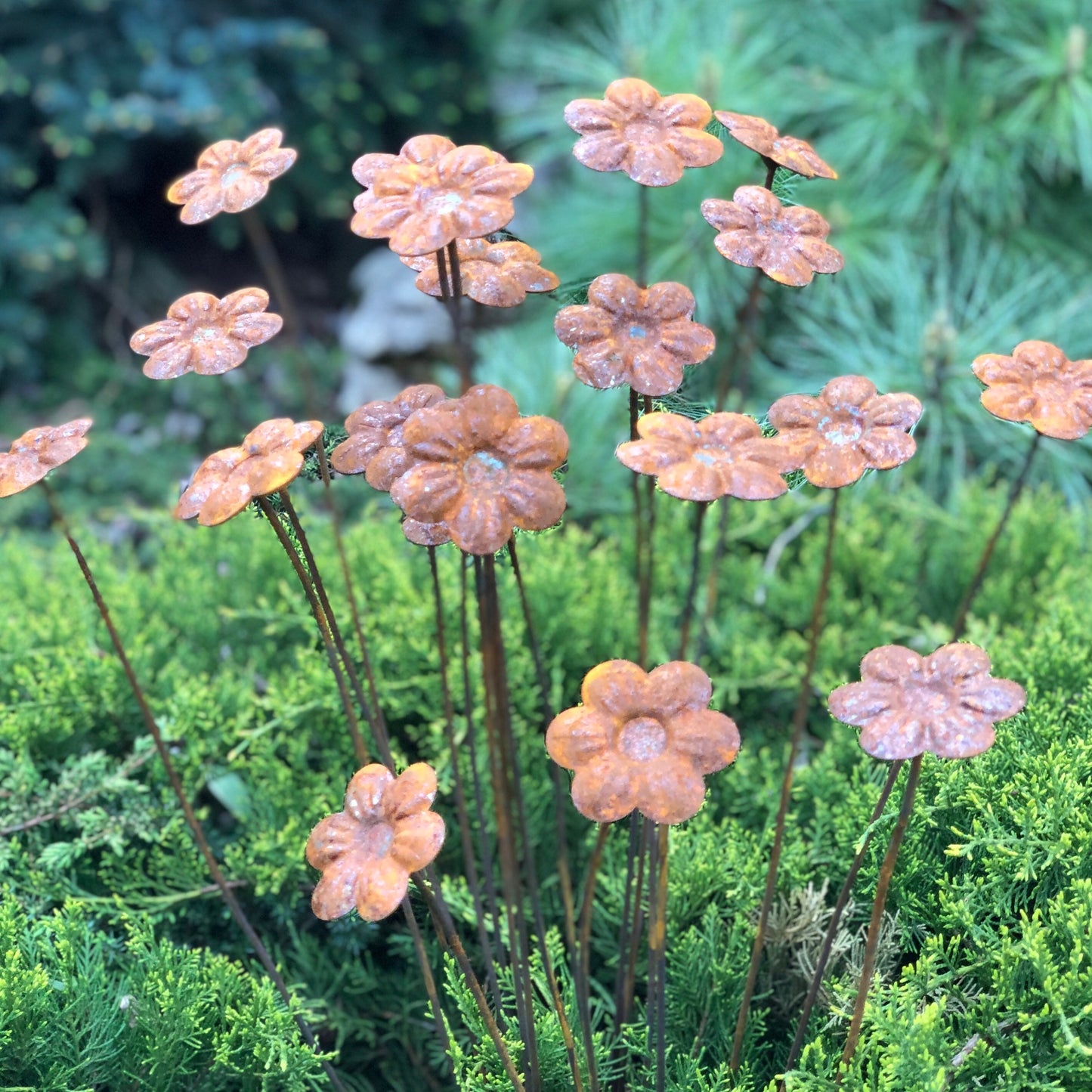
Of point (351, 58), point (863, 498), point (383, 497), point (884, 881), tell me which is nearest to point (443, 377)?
point (383, 497)

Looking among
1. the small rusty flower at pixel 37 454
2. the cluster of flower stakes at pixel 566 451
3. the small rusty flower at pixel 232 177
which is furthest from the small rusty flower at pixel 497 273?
the small rusty flower at pixel 37 454

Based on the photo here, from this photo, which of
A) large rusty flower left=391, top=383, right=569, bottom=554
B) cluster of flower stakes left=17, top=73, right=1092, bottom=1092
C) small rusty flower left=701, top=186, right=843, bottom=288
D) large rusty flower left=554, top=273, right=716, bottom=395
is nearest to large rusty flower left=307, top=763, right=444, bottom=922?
cluster of flower stakes left=17, top=73, right=1092, bottom=1092

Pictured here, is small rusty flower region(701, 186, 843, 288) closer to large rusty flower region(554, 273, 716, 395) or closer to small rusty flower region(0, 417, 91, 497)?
large rusty flower region(554, 273, 716, 395)

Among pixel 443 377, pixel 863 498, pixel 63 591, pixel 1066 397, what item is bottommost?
pixel 443 377

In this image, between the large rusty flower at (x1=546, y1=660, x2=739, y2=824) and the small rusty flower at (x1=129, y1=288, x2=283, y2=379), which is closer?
the large rusty flower at (x1=546, y1=660, x2=739, y2=824)

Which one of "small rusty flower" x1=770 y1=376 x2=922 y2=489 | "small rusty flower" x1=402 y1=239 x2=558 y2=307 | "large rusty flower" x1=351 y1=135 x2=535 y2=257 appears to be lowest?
"small rusty flower" x1=770 y1=376 x2=922 y2=489

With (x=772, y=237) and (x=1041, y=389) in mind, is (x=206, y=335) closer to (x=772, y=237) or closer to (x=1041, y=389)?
(x=772, y=237)

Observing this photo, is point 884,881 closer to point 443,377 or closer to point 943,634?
point 943,634
